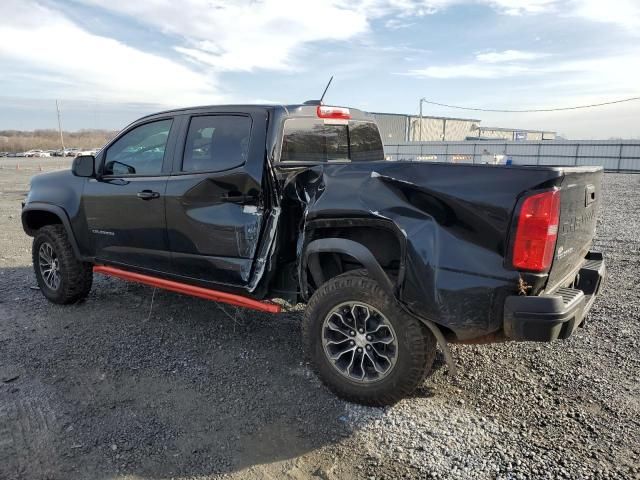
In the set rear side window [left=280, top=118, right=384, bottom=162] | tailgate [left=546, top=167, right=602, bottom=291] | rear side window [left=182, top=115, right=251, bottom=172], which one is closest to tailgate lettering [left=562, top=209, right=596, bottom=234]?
tailgate [left=546, top=167, right=602, bottom=291]

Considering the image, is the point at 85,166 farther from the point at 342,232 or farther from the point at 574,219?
the point at 574,219

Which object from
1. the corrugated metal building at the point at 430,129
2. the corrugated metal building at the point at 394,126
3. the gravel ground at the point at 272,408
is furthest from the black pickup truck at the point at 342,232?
the corrugated metal building at the point at 394,126

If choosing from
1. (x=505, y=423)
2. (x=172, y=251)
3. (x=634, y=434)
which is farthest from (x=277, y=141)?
(x=634, y=434)

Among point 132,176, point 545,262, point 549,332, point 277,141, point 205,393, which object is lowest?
point 205,393

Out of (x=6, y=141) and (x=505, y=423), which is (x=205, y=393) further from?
(x=6, y=141)

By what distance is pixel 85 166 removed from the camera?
473 centimetres

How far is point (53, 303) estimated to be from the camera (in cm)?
534

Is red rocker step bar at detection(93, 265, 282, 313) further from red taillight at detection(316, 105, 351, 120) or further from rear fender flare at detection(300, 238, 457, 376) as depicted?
red taillight at detection(316, 105, 351, 120)

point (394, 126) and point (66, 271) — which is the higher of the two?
point (394, 126)

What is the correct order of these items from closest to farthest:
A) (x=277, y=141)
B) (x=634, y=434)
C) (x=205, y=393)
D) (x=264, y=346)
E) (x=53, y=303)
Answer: (x=634, y=434), (x=205, y=393), (x=277, y=141), (x=264, y=346), (x=53, y=303)

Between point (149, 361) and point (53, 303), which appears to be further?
point (53, 303)

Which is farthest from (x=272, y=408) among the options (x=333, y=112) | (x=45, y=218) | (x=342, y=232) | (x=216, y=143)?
(x=45, y=218)

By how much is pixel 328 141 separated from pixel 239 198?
1.07 metres

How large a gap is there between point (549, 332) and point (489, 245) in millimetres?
566
